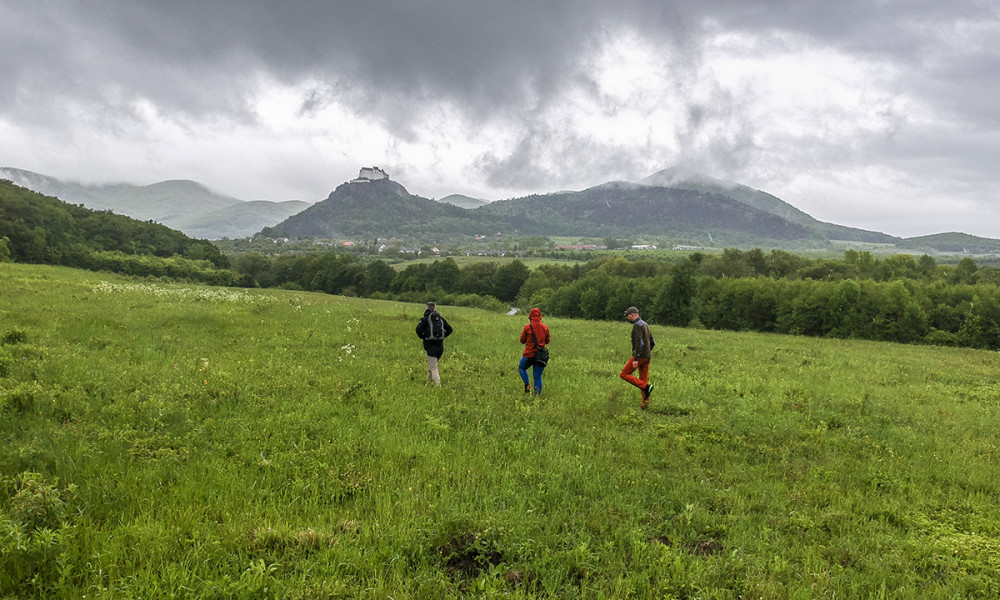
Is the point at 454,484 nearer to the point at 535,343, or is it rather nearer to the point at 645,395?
the point at 535,343

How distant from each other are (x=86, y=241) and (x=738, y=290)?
100m

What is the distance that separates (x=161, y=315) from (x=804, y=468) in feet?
80.2

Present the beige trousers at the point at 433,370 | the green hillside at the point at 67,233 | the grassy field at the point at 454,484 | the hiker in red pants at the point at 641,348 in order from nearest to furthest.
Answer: the grassy field at the point at 454,484 < the hiker in red pants at the point at 641,348 < the beige trousers at the point at 433,370 < the green hillside at the point at 67,233

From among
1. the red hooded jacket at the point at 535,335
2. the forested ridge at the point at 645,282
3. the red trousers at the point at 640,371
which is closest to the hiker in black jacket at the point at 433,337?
the red hooded jacket at the point at 535,335

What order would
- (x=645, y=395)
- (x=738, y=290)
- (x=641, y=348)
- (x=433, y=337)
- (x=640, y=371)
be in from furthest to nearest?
(x=738, y=290) → (x=433, y=337) → (x=640, y=371) → (x=641, y=348) → (x=645, y=395)

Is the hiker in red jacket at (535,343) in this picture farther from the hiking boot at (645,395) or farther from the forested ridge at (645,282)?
the forested ridge at (645,282)

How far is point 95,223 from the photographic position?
77.1 m

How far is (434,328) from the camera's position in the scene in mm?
14156

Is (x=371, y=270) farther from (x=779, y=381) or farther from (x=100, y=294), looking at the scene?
(x=779, y=381)

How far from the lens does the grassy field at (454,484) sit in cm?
498

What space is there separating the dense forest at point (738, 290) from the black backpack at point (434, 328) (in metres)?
57.4

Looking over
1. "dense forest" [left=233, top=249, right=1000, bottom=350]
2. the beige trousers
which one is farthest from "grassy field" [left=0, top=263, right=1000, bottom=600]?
"dense forest" [left=233, top=249, right=1000, bottom=350]

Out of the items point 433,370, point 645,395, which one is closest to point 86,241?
point 433,370

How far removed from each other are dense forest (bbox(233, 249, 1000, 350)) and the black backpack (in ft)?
188
